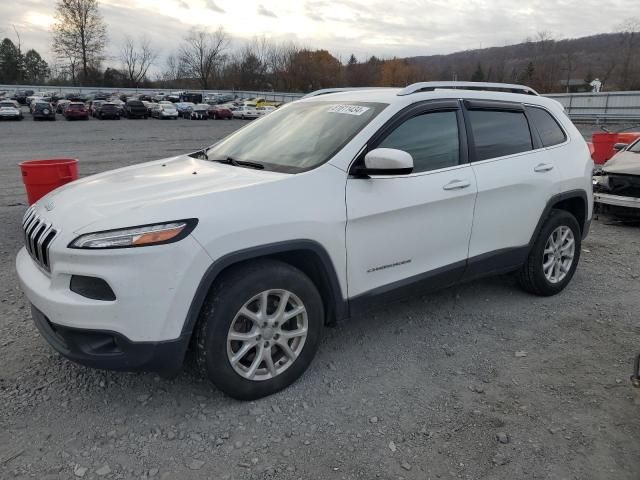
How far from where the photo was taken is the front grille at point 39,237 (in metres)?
2.78

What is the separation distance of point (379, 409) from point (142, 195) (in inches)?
72.5

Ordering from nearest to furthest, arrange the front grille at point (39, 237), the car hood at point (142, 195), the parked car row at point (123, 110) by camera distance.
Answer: the car hood at point (142, 195) < the front grille at point (39, 237) < the parked car row at point (123, 110)

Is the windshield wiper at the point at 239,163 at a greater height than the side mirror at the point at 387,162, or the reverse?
the side mirror at the point at 387,162

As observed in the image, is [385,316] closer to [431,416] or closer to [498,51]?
[431,416]

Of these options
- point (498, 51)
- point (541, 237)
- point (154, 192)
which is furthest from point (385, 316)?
point (498, 51)

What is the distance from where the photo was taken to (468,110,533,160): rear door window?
400 cm

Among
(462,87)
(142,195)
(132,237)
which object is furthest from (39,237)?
(462,87)

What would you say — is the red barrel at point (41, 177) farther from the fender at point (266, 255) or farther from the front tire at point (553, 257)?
the front tire at point (553, 257)

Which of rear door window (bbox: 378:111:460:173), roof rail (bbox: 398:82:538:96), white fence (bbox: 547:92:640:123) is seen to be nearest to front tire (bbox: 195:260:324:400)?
rear door window (bbox: 378:111:460:173)

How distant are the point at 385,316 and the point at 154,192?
220cm

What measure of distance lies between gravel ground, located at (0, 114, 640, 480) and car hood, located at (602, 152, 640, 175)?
3.37 m

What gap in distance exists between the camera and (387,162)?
309 cm

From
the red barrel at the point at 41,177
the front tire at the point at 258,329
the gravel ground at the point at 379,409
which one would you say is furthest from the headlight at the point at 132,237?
the red barrel at the point at 41,177

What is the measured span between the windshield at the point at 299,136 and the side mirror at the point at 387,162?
26cm
